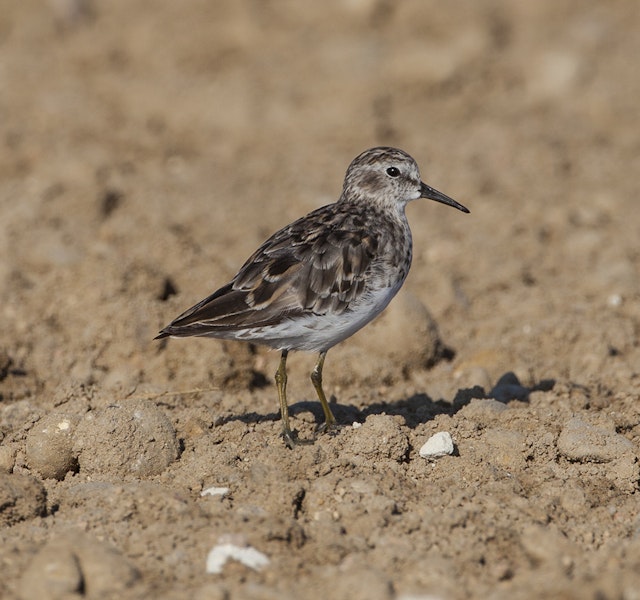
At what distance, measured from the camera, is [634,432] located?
6.34 m

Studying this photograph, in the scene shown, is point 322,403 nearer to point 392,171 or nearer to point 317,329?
point 317,329

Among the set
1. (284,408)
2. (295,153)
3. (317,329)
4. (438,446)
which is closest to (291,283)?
(317,329)

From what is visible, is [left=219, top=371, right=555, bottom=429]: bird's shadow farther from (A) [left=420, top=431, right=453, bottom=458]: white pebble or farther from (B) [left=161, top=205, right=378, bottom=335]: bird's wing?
(B) [left=161, top=205, right=378, bottom=335]: bird's wing

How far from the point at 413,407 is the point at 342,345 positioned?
3.78ft

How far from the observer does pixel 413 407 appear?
6.95 metres

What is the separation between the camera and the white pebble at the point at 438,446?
582 cm

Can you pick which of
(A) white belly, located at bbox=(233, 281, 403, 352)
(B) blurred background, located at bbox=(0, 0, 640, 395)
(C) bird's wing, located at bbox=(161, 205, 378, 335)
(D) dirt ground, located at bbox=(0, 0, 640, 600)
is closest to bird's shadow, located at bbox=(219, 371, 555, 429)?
(D) dirt ground, located at bbox=(0, 0, 640, 600)

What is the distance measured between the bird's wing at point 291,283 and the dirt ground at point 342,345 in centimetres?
66

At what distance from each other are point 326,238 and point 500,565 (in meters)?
2.43

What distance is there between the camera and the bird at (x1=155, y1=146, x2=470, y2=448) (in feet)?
20.0

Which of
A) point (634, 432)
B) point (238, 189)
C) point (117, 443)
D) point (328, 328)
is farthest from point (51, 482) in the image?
point (238, 189)

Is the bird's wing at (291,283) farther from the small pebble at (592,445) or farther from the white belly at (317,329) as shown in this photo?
the small pebble at (592,445)

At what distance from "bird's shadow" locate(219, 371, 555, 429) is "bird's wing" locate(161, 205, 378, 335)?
0.72m

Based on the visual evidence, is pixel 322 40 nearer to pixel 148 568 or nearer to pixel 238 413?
pixel 238 413
